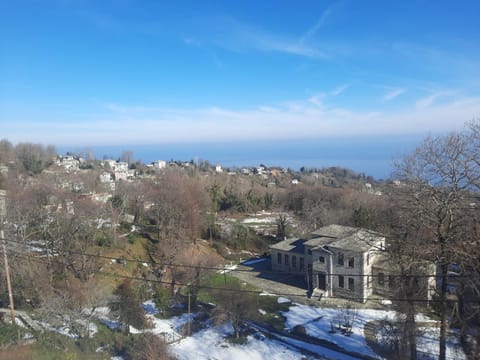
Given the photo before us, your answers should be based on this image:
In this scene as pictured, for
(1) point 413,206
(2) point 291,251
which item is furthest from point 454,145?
(2) point 291,251

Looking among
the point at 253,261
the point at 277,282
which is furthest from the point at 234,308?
the point at 253,261

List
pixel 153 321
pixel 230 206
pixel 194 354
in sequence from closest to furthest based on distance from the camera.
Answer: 1. pixel 194 354
2. pixel 153 321
3. pixel 230 206

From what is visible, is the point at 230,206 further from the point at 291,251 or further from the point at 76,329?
the point at 76,329

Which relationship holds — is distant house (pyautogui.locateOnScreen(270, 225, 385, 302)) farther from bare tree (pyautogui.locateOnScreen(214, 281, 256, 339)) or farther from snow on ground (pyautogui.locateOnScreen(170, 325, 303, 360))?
snow on ground (pyautogui.locateOnScreen(170, 325, 303, 360))

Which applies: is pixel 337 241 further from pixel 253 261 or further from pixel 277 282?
pixel 253 261

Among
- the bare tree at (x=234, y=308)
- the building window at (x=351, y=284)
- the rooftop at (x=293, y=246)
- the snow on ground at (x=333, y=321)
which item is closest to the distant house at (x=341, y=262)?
the building window at (x=351, y=284)

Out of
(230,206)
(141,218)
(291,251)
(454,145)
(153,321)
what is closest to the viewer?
(454,145)

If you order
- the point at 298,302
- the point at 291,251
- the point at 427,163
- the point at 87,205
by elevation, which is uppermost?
the point at 427,163
